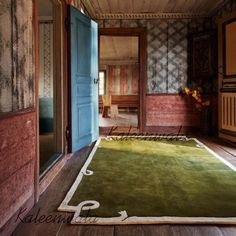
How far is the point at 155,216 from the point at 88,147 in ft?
9.62

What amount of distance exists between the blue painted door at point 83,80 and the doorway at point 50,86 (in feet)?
0.92

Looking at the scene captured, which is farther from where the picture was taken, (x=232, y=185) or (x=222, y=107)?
(x=222, y=107)

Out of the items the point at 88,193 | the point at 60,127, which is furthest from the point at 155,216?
the point at 60,127

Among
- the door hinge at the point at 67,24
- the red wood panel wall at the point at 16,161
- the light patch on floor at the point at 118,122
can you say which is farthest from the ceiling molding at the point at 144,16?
the red wood panel wall at the point at 16,161

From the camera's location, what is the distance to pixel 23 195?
7.29 ft

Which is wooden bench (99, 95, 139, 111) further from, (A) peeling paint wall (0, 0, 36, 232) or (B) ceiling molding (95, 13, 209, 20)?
(A) peeling paint wall (0, 0, 36, 232)

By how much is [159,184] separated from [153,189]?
6.9 inches

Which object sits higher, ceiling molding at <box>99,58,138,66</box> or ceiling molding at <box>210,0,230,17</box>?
ceiling molding at <box>99,58,138,66</box>

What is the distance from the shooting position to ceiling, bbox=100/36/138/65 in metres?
9.73

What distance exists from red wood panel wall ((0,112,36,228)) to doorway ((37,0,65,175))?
0.55m

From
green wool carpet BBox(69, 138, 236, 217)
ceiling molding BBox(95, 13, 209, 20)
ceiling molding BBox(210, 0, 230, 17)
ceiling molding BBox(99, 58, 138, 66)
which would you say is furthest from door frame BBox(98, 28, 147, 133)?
ceiling molding BBox(99, 58, 138, 66)

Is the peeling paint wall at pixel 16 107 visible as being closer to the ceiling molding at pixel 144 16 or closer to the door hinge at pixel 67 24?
the door hinge at pixel 67 24

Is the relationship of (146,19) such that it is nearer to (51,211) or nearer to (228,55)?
(228,55)

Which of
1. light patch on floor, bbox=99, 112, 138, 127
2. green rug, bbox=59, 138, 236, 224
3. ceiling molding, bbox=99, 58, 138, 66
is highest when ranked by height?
ceiling molding, bbox=99, 58, 138, 66
